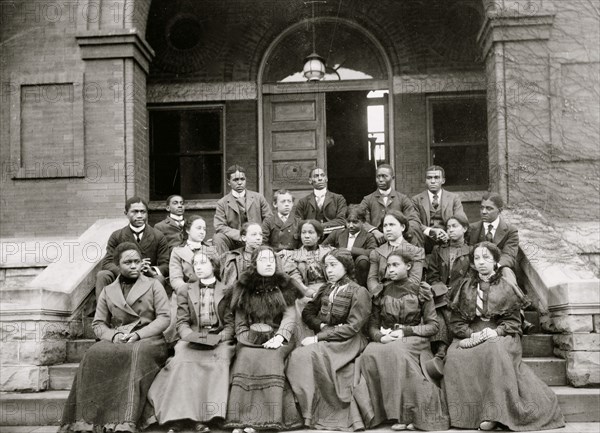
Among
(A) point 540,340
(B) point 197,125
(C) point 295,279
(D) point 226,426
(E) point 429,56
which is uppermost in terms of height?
(E) point 429,56

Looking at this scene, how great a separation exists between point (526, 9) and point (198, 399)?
24.6 feet

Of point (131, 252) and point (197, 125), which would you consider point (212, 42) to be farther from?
point (131, 252)

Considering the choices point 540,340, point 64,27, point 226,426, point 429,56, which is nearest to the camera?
point 226,426

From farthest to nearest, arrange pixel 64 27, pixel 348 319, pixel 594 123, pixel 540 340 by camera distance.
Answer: pixel 64 27, pixel 594 123, pixel 540 340, pixel 348 319

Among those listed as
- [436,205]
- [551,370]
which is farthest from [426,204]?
[551,370]

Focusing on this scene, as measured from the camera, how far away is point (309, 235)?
301 inches

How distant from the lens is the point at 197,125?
13.2 metres

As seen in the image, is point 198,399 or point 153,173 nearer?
point 198,399

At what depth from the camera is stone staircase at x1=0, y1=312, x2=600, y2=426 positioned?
20.7ft

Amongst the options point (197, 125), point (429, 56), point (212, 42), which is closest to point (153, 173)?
point (197, 125)

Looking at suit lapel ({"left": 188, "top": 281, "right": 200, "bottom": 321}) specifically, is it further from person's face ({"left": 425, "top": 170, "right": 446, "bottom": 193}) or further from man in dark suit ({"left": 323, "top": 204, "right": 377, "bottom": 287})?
person's face ({"left": 425, "top": 170, "right": 446, "bottom": 193})

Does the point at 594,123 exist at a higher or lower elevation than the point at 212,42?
lower

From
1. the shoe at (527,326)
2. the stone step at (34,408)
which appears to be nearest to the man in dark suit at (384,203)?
the shoe at (527,326)

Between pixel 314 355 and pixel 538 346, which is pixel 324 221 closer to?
pixel 314 355
